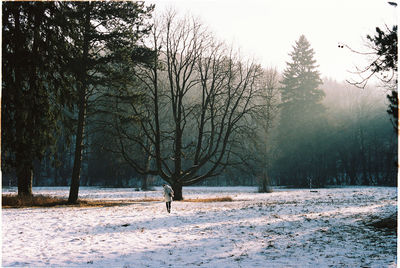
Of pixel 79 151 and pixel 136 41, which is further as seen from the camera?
pixel 136 41

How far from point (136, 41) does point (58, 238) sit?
564 inches

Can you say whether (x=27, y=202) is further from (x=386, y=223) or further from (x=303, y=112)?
(x=303, y=112)

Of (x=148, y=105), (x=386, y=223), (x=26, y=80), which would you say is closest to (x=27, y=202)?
(x=148, y=105)

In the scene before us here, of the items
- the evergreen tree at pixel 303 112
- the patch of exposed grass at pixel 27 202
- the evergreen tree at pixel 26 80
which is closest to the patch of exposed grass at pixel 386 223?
the evergreen tree at pixel 26 80

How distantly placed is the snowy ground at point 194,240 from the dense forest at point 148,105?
2214 mm

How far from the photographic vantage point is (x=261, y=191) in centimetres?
3634

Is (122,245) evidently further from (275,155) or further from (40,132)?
(275,155)

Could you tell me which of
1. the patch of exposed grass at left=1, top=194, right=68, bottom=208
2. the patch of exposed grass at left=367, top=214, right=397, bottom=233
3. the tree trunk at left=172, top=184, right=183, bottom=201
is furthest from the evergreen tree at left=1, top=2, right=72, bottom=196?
the tree trunk at left=172, top=184, right=183, bottom=201

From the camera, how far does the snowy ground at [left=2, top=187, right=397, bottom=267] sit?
26.0 feet

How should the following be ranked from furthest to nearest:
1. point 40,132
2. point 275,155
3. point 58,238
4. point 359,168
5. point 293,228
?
point 359,168, point 275,155, point 293,228, point 58,238, point 40,132

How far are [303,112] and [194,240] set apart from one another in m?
40.8

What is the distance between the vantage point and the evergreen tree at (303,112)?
155ft

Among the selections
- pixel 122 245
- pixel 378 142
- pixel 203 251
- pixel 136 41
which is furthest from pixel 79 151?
pixel 378 142

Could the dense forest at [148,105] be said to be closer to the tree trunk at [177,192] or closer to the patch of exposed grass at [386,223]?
the tree trunk at [177,192]
